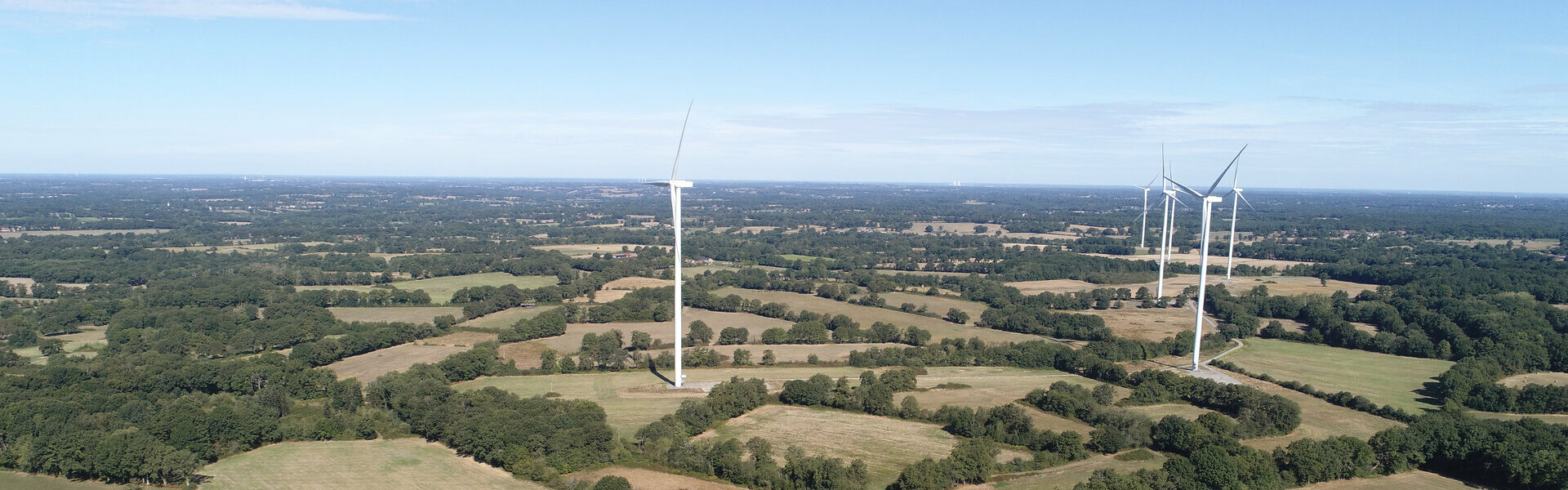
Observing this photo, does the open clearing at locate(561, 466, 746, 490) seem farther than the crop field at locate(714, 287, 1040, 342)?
No

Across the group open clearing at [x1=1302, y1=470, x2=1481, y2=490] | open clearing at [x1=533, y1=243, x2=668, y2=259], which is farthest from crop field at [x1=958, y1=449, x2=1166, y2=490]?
open clearing at [x1=533, y1=243, x2=668, y2=259]

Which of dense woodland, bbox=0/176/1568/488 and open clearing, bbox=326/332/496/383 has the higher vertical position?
dense woodland, bbox=0/176/1568/488

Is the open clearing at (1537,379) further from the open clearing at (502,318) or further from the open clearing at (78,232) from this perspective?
the open clearing at (78,232)

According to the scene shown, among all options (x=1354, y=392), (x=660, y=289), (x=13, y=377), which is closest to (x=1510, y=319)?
(x=1354, y=392)

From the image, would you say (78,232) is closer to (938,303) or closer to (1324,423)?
(938,303)

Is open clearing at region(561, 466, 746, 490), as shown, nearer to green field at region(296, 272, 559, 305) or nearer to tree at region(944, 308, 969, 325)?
tree at region(944, 308, 969, 325)

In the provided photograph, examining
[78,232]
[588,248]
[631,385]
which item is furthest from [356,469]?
[78,232]
